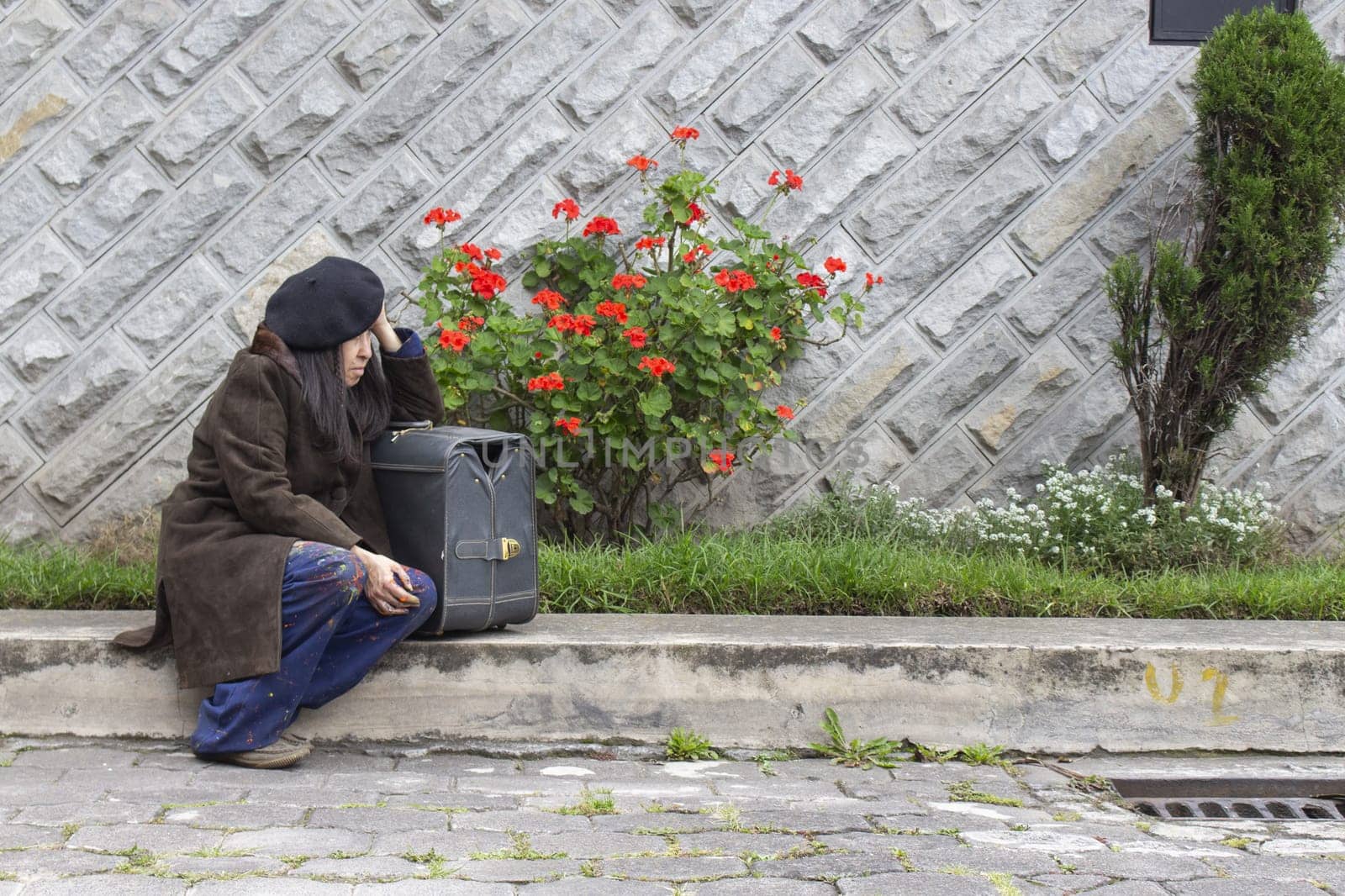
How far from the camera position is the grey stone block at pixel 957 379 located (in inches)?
212

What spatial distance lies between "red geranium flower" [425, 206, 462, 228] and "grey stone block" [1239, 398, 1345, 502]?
3.36 m

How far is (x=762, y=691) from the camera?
12.4 ft

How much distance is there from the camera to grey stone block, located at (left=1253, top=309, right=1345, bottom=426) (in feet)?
17.9

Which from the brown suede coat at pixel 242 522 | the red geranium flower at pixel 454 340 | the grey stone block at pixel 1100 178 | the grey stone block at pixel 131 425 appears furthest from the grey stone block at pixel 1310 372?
the grey stone block at pixel 131 425

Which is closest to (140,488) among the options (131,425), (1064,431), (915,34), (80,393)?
(131,425)

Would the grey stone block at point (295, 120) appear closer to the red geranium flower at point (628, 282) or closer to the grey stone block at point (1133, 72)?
the red geranium flower at point (628, 282)

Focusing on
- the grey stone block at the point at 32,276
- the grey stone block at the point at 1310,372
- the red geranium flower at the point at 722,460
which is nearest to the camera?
the red geranium flower at the point at 722,460

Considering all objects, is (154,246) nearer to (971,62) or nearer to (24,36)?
(24,36)

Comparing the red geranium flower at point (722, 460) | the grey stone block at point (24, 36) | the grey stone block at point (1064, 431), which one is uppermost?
the grey stone block at point (24, 36)

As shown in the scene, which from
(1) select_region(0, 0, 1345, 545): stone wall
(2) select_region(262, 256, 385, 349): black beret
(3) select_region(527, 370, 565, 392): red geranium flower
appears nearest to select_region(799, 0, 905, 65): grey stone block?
(1) select_region(0, 0, 1345, 545): stone wall

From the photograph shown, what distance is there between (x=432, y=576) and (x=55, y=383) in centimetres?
232

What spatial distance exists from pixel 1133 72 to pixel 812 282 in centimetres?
164

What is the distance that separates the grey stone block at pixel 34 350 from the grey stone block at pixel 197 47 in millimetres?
996

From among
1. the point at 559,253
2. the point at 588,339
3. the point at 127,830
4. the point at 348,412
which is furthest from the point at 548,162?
the point at 127,830
